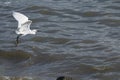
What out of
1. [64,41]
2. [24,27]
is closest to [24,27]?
[24,27]

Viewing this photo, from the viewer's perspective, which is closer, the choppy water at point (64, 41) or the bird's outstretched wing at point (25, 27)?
the choppy water at point (64, 41)

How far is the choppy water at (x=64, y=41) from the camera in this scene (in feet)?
27.6

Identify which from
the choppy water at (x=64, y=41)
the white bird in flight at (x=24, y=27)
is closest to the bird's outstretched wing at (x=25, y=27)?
the white bird in flight at (x=24, y=27)

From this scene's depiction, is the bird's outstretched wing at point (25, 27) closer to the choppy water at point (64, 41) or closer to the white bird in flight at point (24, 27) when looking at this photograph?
the white bird in flight at point (24, 27)

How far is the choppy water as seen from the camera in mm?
8406

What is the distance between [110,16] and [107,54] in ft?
8.59

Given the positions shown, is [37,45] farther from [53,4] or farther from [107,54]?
[53,4]

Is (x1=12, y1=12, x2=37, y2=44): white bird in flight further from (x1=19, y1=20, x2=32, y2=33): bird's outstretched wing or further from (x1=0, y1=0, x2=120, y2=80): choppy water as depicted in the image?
(x1=0, y1=0, x2=120, y2=80): choppy water

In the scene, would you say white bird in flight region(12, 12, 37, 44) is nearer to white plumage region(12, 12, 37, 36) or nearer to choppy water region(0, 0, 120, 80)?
white plumage region(12, 12, 37, 36)

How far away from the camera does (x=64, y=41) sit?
32.8 feet

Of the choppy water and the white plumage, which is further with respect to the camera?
the white plumage

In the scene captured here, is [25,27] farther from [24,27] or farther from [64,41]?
[64,41]

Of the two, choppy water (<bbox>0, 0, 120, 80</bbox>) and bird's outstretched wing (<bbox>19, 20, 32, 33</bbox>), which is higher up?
bird's outstretched wing (<bbox>19, 20, 32, 33</bbox>)

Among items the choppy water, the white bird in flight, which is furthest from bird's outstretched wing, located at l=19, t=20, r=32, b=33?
the choppy water
